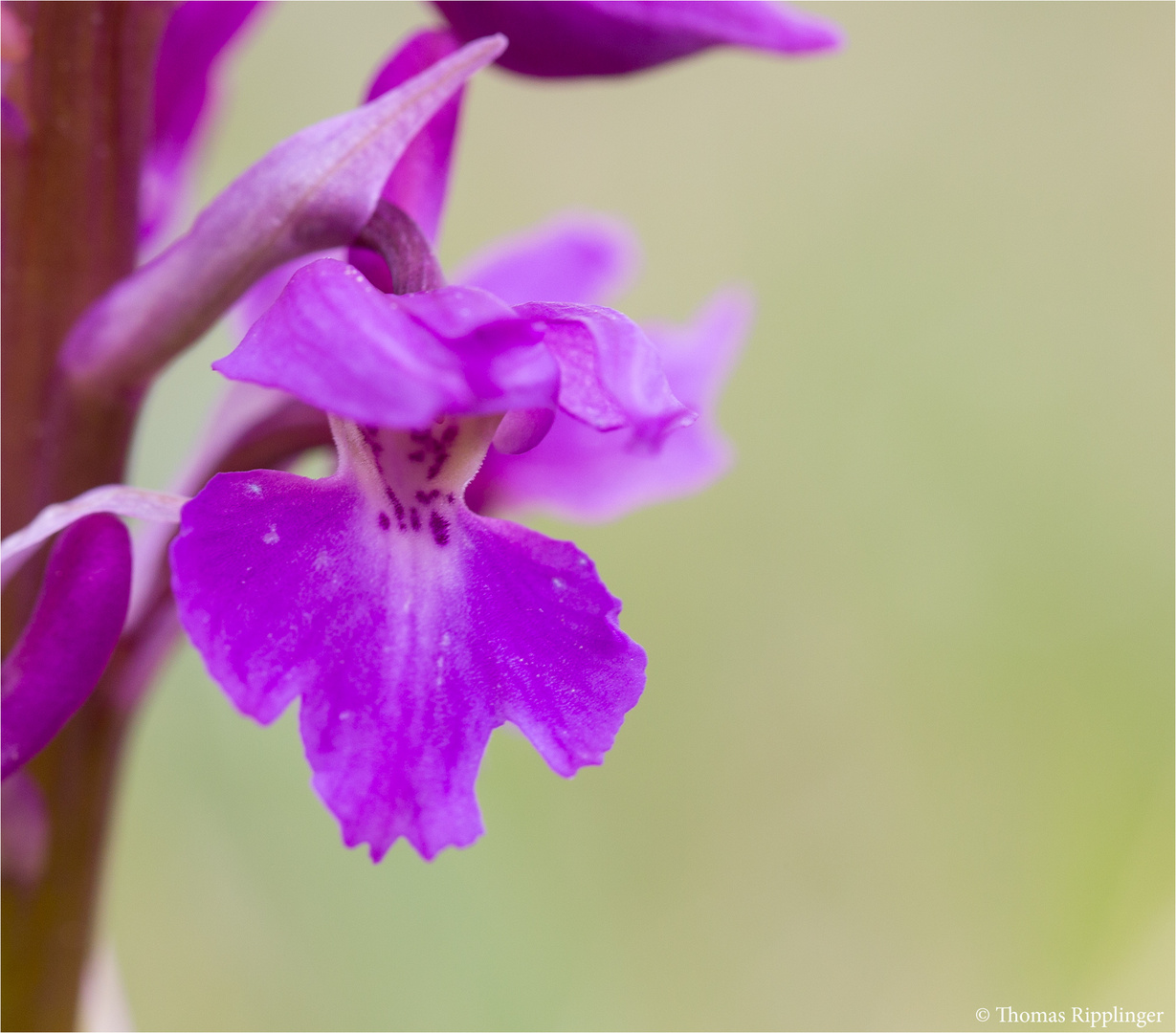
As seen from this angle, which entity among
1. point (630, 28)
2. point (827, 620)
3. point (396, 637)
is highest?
point (630, 28)

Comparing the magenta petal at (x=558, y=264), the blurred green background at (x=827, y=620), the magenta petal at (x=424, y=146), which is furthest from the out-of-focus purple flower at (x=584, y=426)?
the blurred green background at (x=827, y=620)

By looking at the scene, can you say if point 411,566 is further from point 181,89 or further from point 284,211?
point 181,89

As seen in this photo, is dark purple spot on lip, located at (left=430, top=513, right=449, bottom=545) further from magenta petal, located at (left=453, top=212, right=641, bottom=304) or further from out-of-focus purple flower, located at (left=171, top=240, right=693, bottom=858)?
magenta petal, located at (left=453, top=212, right=641, bottom=304)

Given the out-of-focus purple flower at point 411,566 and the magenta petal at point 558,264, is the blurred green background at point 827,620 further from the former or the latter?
the out-of-focus purple flower at point 411,566

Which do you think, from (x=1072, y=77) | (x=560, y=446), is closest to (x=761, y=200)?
(x=1072, y=77)

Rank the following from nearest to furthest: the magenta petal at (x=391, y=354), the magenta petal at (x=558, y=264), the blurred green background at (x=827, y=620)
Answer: the magenta petal at (x=391, y=354) < the magenta petal at (x=558, y=264) < the blurred green background at (x=827, y=620)

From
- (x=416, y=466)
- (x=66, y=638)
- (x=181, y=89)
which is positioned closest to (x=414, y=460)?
(x=416, y=466)

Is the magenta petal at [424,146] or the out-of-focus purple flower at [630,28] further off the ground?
the out-of-focus purple flower at [630,28]
